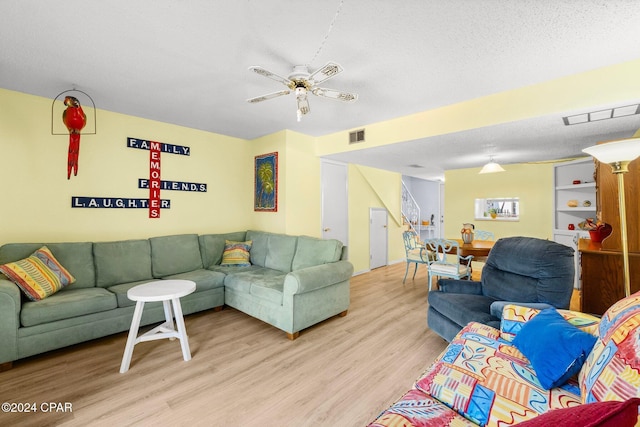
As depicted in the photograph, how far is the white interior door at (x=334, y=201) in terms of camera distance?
4957 mm

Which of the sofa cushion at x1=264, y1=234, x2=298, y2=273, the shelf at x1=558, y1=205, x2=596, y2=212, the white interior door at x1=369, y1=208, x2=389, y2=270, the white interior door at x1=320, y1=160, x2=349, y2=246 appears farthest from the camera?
the white interior door at x1=369, y1=208, x2=389, y2=270

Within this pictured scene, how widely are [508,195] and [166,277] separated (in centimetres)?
636

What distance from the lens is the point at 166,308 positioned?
2.70 meters

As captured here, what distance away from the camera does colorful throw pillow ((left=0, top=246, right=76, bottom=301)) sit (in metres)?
2.42

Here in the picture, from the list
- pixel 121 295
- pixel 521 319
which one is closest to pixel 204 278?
pixel 121 295

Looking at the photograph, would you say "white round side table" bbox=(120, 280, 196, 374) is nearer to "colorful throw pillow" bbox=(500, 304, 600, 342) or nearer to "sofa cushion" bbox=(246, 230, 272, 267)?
"sofa cushion" bbox=(246, 230, 272, 267)

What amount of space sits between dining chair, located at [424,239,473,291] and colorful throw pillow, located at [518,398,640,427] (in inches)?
134

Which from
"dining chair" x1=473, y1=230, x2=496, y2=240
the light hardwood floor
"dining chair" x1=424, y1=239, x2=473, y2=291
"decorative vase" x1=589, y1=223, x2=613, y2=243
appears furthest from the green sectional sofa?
"dining chair" x1=473, y1=230, x2=496, y2=240

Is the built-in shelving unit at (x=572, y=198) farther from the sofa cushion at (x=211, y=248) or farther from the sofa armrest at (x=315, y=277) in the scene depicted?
the sofa cushion at (x=211, y=248)

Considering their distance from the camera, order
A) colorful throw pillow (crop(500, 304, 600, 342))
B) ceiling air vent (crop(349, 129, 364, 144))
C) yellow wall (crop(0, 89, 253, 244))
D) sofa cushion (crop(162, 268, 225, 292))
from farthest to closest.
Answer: ceiling air vent (crop(349, 129, 364, 144))
sofa cushion (crop(162, 268, 225, 292))
yellow wall (crop(0, 89, 253, 244))
colorful throw pillow (crop(500, 304, 600, 342))

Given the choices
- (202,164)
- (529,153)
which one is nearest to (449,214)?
(529,153)

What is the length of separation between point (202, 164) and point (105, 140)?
1.24 m

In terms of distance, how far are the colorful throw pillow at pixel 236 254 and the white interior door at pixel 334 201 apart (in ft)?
4.82

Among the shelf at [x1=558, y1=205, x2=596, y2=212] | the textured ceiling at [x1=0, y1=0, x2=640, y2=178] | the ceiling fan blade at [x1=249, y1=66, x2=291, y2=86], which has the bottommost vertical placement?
the shelf at [x1=558, y1=205, x2=596, y2=212]
